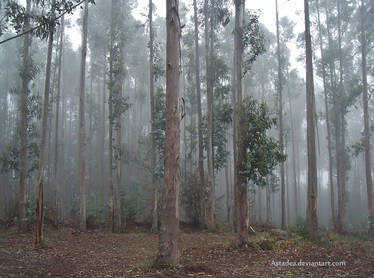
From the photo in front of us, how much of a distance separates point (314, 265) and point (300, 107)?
36.9m

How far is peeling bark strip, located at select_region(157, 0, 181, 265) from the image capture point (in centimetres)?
592

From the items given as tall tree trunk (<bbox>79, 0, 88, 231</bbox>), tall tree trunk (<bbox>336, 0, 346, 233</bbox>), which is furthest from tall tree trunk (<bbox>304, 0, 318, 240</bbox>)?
tall tree trunk (<bbox>79, 0, 88, 231</bbox>)

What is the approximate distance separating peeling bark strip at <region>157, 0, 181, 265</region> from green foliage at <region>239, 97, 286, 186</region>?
2.95 meters

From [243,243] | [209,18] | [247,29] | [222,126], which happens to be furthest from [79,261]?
[209,18]

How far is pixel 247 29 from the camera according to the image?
385 inches

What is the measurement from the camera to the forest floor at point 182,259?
19.6 feet

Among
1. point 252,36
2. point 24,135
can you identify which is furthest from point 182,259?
point 24,135

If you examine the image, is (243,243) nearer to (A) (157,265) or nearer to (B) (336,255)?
(B) (336,255)

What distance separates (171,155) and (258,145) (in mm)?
3233

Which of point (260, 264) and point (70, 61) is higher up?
point (70, 61)

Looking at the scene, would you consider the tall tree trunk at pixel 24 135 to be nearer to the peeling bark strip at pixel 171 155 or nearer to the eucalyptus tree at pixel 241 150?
the eucalyptus tree at pixel 241 150

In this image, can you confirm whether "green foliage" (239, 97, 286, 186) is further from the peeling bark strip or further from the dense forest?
the peeling bark strip

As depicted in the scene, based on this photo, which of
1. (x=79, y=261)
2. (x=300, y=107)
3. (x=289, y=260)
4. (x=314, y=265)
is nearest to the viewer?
(x=314, y=265)

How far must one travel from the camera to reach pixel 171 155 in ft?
20.1
